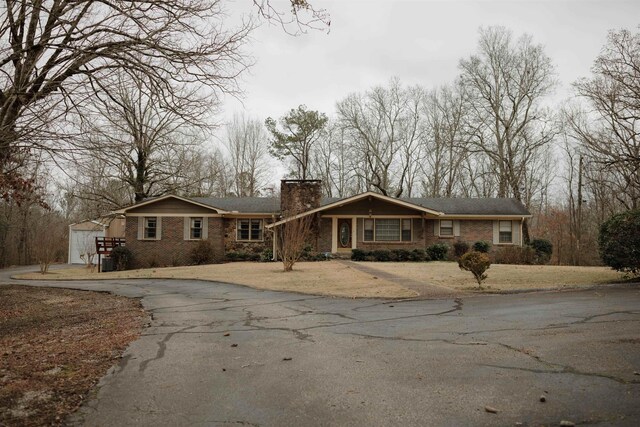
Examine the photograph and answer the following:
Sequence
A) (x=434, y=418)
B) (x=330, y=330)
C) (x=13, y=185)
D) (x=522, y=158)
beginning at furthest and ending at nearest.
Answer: (x=522, y=158), (x=13, y=185), (x=330, y=330), (x=434, y=418)

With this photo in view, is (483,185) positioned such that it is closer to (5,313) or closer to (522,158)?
(522,158)

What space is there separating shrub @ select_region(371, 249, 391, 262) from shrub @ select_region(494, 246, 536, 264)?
6735mm

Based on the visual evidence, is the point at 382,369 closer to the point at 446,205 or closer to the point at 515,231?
the point at 515,231

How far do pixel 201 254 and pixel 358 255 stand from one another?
957 centimetres

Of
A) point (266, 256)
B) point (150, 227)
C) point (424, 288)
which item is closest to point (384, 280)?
point (424, 288)

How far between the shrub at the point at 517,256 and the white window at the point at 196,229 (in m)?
18.3

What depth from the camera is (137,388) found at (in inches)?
213

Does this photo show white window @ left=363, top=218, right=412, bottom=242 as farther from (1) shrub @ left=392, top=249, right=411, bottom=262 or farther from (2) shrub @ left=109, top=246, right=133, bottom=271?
(2) shrub @ left=109, top=246, right=133, bottom=271

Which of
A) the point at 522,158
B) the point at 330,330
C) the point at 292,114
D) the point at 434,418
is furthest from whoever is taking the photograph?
the point at 292,114

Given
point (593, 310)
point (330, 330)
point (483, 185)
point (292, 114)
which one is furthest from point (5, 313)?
point (483, 185)

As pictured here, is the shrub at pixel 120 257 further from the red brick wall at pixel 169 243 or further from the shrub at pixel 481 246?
the shrub at pixel 481 246

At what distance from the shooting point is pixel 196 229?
107 feet

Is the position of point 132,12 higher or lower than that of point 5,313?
higher

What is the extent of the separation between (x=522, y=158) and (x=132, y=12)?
39.8m
